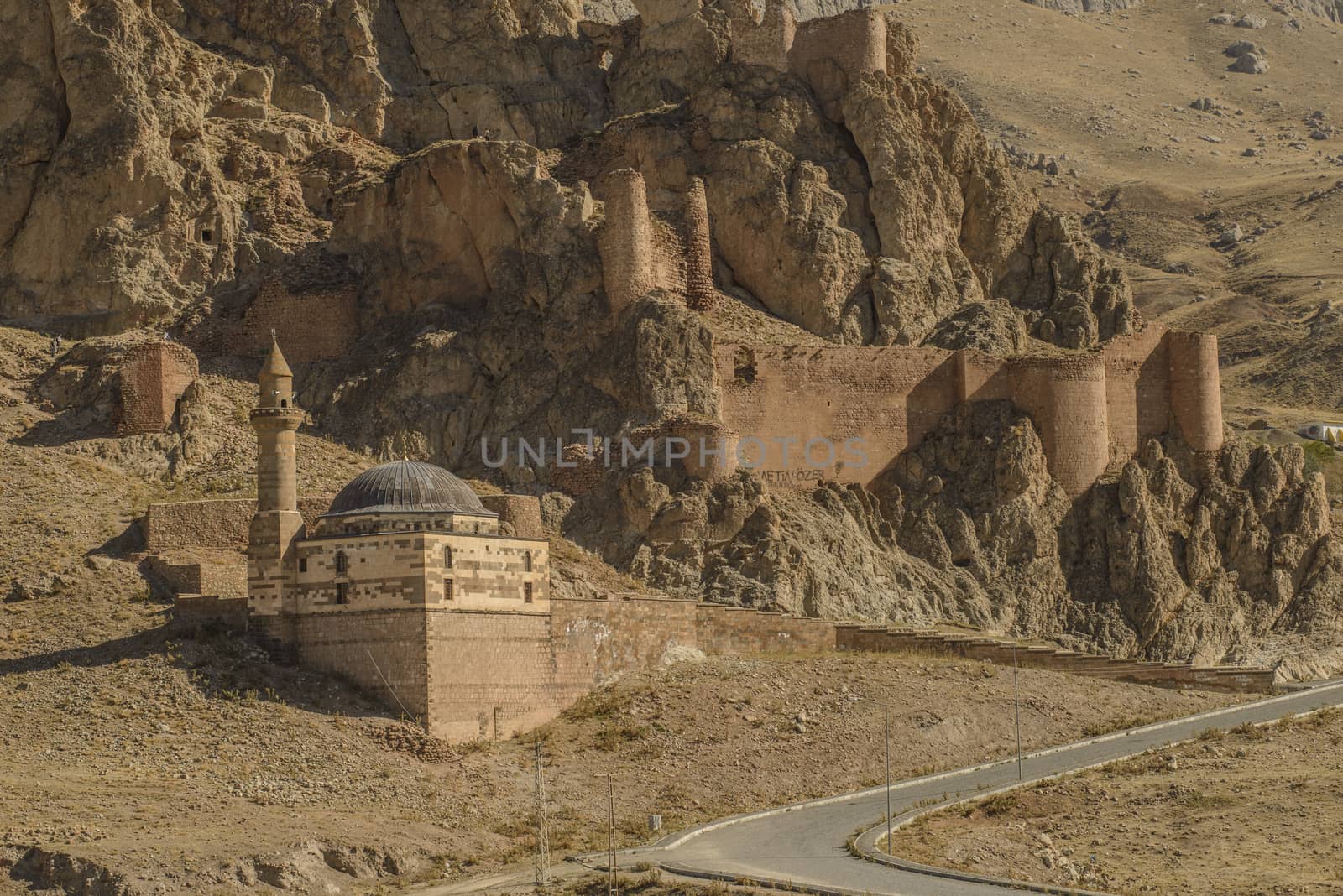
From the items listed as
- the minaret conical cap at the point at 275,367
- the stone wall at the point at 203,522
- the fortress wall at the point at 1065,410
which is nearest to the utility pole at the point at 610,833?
the stone wall at the point at 203,522

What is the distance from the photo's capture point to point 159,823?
43.0 meters

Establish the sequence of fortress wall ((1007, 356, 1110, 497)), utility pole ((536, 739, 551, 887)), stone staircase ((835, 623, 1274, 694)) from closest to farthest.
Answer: utility pole ((536, 739, 551, 887)), stone staircase ((835, 623, 1274, 694)), fortress wall ((1007, 356, 1110, 497))

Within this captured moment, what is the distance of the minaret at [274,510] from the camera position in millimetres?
51438

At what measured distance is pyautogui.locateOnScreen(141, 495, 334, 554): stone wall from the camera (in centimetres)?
5588

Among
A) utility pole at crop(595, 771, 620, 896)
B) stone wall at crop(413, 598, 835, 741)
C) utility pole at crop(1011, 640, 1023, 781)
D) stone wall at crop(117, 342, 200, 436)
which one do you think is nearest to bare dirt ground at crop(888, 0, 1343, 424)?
utility pole at crop(1011, 640, 1023, 781)

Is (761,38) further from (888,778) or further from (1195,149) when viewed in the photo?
(1195,149)

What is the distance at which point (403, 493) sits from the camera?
168 ft

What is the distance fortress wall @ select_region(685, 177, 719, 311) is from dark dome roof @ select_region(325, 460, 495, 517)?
17.8m

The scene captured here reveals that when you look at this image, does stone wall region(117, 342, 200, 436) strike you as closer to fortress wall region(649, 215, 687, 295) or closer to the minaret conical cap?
the minaret conical cap

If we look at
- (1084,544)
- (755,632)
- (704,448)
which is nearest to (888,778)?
(755,632)

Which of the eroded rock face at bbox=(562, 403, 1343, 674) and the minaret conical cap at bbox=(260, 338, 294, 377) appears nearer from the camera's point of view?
the minaret conical cap at bbox=(260, 338, 294, 377)

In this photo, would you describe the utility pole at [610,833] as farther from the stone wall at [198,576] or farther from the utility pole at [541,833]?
the stone wall at [198,576]

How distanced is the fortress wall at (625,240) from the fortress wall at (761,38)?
34.2ft

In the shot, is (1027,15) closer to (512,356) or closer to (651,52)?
(651,52)
